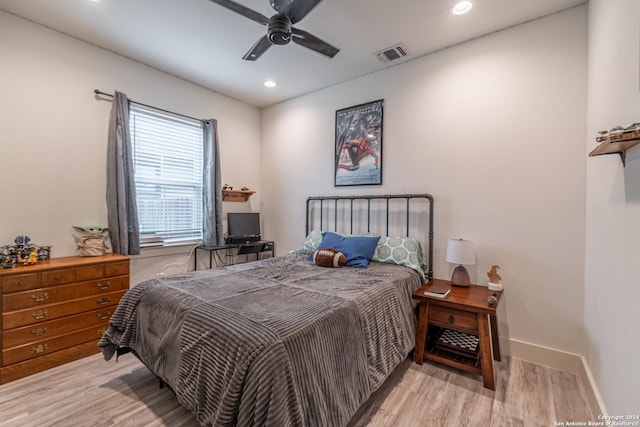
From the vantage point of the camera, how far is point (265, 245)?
3.95 meters

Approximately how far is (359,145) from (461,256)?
1.70 metres

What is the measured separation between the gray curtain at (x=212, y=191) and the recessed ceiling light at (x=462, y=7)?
9.52 ft

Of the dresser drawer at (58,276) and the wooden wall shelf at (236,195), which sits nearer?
the dresser drawer at (58,276)

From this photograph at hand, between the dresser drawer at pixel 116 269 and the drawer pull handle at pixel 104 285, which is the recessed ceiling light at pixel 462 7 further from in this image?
the drawer pull handle at pixel 104 285

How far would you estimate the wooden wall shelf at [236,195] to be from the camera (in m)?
3.92

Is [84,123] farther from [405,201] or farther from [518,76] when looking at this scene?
[518,76]

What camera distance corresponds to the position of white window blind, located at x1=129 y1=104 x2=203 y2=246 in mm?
3162

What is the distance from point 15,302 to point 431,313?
10.3 feet

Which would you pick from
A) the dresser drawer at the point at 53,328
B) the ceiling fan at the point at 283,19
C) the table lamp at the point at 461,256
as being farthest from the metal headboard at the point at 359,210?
the dresser drawer at the point at 53,328

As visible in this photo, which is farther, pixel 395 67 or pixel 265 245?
pixel 265 245

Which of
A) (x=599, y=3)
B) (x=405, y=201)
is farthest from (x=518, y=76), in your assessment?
(x=405, y=201)

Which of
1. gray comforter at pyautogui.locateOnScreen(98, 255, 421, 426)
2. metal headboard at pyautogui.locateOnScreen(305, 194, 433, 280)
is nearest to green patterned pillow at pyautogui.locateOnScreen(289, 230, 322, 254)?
metal headboard at pyautogui.locateOnScreen(305, 194, 433, 280)

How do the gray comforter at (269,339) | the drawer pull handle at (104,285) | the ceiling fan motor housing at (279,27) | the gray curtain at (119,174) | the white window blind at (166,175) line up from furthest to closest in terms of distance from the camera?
the white window blind at (166,175)
the gray curtain at (119,174)
the drawer pull handle at (104,285)
the ceiling fan motor housing at (279,27)
the gray comforter at (269,339)

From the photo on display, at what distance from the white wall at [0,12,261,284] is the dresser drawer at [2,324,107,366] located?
0.76 meters
